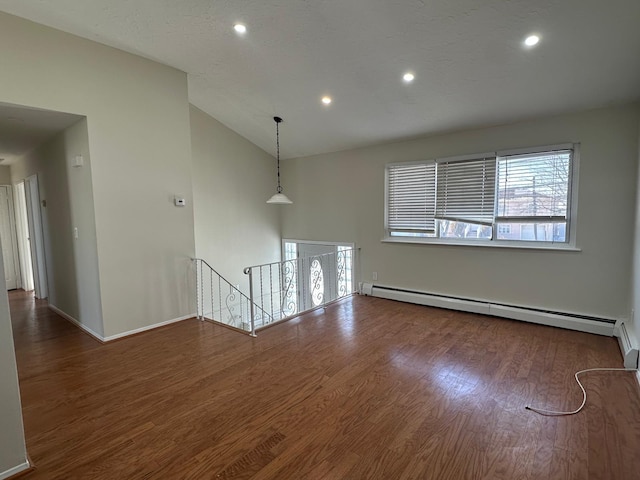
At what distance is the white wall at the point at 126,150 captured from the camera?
9.56 feet

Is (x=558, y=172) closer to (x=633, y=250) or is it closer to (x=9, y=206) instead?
(x=633, y=250)

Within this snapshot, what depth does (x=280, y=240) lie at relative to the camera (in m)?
6.75

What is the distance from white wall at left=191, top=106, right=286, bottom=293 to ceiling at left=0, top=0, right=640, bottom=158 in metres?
1.23

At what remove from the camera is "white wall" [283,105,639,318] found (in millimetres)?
3367

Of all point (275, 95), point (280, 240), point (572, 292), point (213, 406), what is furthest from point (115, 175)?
point (572, 292)

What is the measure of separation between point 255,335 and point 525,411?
2.56 metres

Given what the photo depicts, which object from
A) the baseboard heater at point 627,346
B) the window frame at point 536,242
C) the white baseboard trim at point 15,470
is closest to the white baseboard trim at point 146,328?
the white baseboard trim at point 15,470

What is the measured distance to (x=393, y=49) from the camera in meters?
2.98

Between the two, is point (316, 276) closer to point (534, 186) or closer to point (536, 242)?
point (536, 242)

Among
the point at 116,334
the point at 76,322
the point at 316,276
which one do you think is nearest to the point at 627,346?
the point at 316,276

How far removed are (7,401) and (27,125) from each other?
3.18 metres

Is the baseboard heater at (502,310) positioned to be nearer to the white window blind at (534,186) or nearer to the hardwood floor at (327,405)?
the hardwood floor at (327,405)

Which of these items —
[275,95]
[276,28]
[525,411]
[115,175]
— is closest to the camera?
[525,411]

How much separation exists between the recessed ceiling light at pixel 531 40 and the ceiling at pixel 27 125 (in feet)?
14.0
